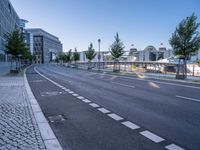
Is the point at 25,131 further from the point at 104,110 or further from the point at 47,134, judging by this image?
the point at 104,110

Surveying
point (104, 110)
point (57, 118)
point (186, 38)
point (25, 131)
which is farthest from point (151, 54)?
point (25, 131)

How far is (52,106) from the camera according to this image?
748 cm

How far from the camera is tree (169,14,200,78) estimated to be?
63.7ft

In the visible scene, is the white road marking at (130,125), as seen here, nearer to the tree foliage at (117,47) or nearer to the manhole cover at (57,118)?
the manhole cover at (57,118)

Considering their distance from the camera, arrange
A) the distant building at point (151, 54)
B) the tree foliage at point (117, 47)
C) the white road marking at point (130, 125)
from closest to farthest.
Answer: the white road marking at point (130, 125)
the tree foliage at point (117, 47)
the distant building at point (151, 54)

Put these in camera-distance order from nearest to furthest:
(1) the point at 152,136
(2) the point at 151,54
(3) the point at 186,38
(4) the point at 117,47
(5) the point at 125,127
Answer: (1) the point at 152,136 < (5) the point at 125,127 < (3) the point at 186,38 < (4) the point at 117,47 < (2) the point at 151,54

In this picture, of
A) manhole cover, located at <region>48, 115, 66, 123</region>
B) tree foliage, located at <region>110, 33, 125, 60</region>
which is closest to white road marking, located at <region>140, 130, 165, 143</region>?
manhole cover, located at <region>48, 115, 66, 123</region>

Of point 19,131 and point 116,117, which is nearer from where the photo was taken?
point 19,131

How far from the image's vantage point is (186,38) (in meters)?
19.7

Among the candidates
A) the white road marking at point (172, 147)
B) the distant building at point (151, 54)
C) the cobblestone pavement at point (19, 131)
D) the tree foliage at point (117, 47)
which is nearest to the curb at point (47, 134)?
the cobblestone pavement at point (19, 131)

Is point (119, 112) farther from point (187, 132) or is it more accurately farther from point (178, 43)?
point (178, 43)

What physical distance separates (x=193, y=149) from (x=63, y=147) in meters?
2.79

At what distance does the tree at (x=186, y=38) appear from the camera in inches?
764

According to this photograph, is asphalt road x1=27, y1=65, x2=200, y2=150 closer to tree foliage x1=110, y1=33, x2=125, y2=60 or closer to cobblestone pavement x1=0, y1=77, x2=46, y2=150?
cobblestone pavement x1=0, y1=77, x2=46, y2=150
